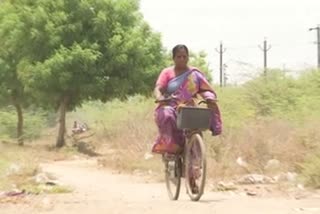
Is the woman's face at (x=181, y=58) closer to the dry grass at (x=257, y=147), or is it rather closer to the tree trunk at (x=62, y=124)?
the dry grass at (x=257, y=147)

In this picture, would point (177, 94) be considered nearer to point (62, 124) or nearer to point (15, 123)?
point (62, 124)

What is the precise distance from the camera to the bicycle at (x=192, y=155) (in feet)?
25.8

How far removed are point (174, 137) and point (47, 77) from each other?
20790 millimetres

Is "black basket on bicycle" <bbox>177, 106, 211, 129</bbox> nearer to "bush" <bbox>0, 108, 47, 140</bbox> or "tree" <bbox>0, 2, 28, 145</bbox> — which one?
"tree" <bbox>0, 2, 28, 145</bbox>

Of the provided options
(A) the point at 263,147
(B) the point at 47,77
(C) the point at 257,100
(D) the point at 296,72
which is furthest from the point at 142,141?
(B) the point at 47,77

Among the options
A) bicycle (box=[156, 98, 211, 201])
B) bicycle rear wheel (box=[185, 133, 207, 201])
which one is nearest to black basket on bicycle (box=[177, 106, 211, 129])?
bicycle (box=[156, 98, 211, 201])

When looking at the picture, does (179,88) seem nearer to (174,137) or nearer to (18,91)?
(174,137)

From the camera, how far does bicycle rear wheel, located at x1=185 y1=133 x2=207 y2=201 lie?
7938mm

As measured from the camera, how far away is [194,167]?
8.15 m

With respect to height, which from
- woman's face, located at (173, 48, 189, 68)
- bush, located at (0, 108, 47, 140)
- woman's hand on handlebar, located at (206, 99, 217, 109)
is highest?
woman's face, located at (173, 48, 189, 68)

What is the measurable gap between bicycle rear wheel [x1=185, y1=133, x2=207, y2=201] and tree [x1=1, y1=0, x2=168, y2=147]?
20.1 m

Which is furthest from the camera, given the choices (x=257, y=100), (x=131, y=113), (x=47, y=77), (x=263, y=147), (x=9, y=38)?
(x=9, y=38)

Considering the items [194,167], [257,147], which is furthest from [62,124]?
[194,167]

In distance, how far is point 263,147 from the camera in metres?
14.3
